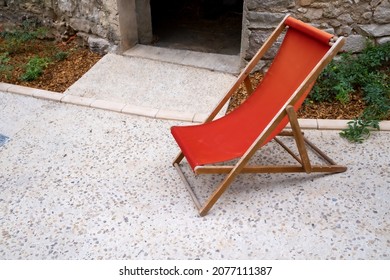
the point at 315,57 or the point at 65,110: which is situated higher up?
the point at 315,57

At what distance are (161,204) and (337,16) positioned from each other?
2635mm

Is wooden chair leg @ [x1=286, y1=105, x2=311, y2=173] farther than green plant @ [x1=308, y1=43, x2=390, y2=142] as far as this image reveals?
No

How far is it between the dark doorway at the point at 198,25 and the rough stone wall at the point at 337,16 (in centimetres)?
120

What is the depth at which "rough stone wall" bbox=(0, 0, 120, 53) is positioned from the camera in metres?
4.50

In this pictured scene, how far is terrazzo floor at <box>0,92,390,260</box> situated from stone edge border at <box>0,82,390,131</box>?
13 centimetres

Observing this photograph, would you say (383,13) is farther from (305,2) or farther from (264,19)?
(264,19)

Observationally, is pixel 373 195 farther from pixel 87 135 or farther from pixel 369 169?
pixel 87 135

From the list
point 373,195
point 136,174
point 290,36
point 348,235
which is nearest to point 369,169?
point 373,195

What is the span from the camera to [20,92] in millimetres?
3975

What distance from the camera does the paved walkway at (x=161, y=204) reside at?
2.27 metres

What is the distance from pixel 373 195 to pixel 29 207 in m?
2.42

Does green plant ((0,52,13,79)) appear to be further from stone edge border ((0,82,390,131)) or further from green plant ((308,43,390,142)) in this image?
green plant ((308,43,390,142))

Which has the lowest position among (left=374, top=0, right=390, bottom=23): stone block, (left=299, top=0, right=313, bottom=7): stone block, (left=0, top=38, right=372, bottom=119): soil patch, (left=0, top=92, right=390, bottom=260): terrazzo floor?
(left=0, top=92, right=390, bottom=260): terrazzo floor

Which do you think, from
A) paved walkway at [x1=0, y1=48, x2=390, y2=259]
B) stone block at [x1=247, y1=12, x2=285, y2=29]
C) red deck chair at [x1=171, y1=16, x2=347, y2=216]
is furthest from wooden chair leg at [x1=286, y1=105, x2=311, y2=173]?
stone block at [x1=247, y1=12, x2=285, y2=29]
